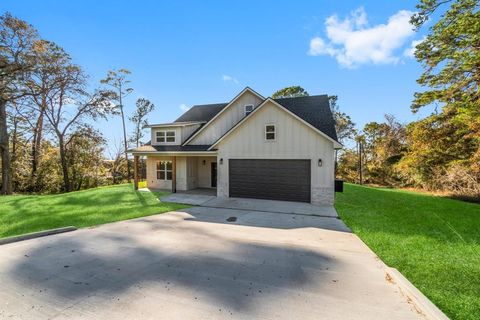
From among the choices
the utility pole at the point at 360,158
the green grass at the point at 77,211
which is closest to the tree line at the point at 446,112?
the utility pole at the point at 360,158

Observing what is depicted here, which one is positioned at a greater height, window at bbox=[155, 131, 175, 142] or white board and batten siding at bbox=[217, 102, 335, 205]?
window at bbox=[155, 131, 175, 142]

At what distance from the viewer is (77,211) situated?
1019cm

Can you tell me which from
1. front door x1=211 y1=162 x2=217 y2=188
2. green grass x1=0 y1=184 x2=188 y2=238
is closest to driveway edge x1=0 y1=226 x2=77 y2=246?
green grass x1=0 y1=184 x2=188 y2=238

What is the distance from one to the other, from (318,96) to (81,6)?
14.4 metres

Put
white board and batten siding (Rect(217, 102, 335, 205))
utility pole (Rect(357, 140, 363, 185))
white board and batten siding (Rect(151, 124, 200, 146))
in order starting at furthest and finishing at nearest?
utility pole (Rect(357, 140, 363, 185)) < white board and batten siding (Rect(151, 124, 200, 146)) < white board and batten siding (Rect(217, 102, 335, 205))

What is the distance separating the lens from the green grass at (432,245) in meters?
3.68

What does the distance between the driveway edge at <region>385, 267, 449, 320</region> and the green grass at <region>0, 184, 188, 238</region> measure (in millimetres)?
8690

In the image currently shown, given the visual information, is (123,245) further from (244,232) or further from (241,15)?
(241,15)

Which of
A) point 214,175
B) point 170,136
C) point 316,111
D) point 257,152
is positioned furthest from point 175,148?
point 316,111

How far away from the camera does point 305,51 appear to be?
49.1ft

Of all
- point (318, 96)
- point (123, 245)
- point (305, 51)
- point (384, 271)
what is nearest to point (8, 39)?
point (123, 245)

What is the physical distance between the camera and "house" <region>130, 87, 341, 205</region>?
468 inches

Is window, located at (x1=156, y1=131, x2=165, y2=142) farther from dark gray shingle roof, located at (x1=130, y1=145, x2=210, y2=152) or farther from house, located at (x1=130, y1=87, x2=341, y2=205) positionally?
dark gray shingle roof, located at (x1=130, y1=145, x2=210, y2=152)

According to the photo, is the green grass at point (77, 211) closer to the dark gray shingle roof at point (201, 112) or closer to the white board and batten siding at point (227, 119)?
the white board and batten siding at point (227, 119)
